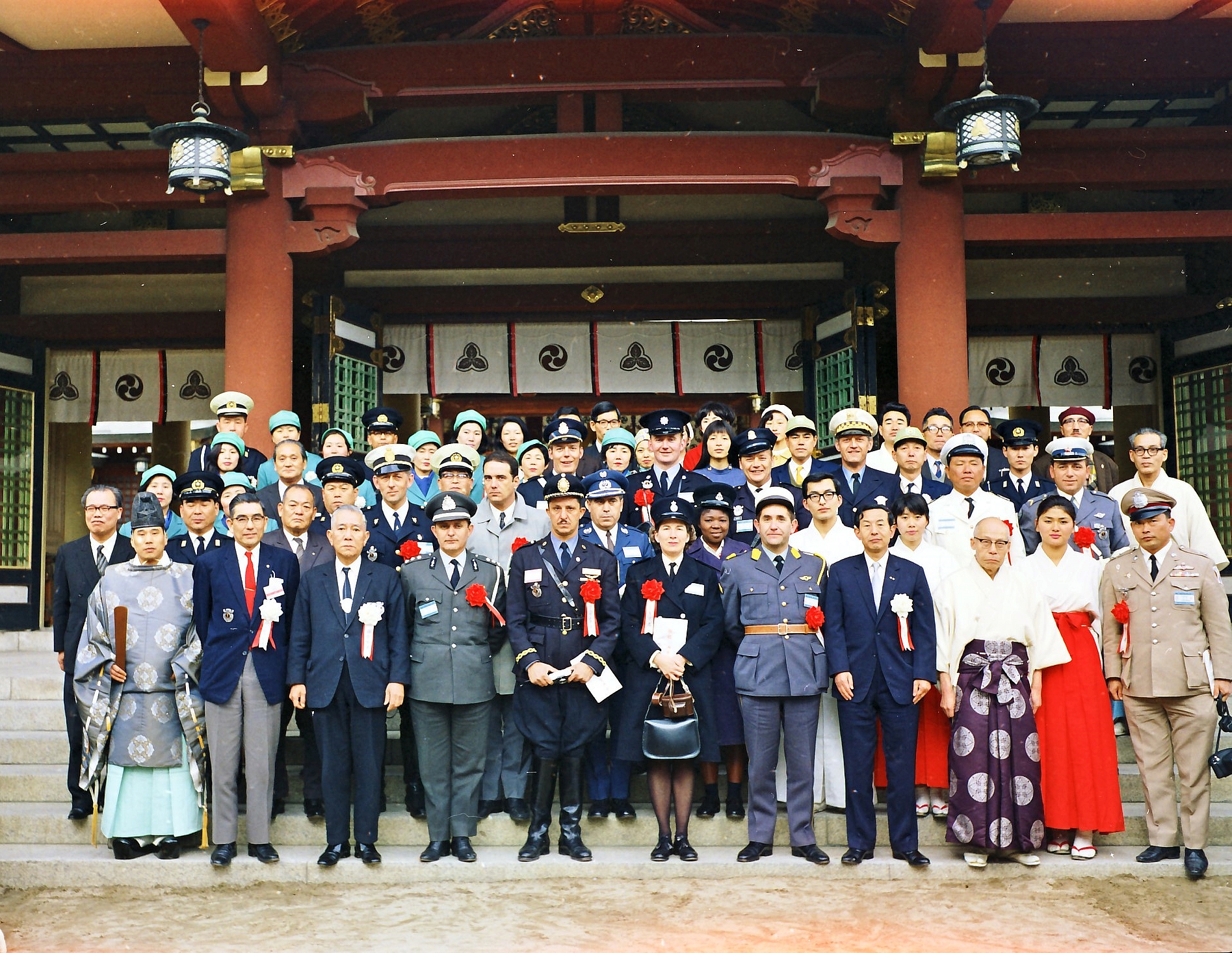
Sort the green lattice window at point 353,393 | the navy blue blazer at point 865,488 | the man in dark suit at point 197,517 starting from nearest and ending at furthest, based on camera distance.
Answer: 1. the man in dark suit at point 197,517
2. the navy blue blazer at point 865,488
3. the green lattice window at point 353,393

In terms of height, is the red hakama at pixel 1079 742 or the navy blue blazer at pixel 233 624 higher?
the navy blue blazer at pixel 233 624

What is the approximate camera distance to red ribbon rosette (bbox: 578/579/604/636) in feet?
16.6

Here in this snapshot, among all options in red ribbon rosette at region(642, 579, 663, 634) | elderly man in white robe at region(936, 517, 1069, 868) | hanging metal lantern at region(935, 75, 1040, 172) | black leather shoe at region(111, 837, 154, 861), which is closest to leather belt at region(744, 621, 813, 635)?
red ribbon rosette at region(642, 579, 663, 634)

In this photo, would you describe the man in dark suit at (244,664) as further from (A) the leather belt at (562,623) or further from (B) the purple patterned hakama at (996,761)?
(B) the purple patterned hakama at (996,761)

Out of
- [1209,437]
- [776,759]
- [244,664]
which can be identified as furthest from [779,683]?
[1209,437]

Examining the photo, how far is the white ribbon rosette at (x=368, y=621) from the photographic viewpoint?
4992mm

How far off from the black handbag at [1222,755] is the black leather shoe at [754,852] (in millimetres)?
1947

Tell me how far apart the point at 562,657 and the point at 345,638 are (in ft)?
3.25

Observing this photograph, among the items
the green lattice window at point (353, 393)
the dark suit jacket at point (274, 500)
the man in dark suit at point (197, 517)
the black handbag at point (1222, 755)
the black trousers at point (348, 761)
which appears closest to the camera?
the black handbag at point (1222, 755)

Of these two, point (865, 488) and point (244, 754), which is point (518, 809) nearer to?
point (244, 754)

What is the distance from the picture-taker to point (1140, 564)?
5148 mm

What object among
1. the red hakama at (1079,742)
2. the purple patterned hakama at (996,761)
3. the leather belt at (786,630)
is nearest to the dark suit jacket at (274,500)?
the leather belt at (786,630)

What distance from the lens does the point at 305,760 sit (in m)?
5.32

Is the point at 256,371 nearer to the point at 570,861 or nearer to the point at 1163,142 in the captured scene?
the point at 570,861
